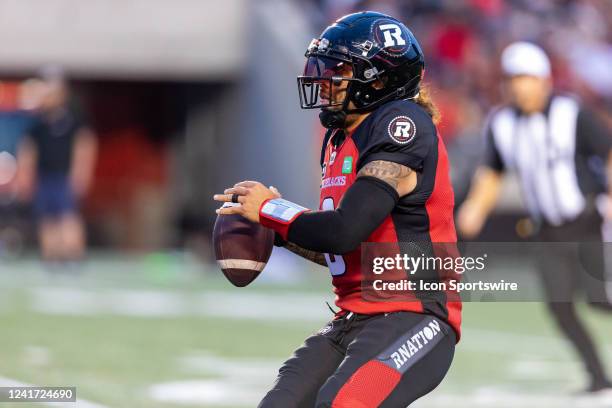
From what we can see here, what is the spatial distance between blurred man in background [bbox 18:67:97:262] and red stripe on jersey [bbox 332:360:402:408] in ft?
34.9

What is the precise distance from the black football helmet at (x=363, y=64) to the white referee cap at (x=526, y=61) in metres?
3.14

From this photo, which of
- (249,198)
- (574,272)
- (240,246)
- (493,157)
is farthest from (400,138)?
(493,157)

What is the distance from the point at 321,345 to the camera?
4188 mm

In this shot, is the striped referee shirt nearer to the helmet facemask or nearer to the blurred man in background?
the helmet facemask

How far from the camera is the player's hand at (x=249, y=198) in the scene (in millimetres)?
4066

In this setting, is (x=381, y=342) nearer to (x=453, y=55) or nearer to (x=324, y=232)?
(x=324, y=232)

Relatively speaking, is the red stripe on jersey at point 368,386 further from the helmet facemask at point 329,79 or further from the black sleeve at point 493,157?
the black sleeve at point 493,157

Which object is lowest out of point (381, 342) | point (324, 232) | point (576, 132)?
point (381, 342)

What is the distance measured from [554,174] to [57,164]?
7935mm

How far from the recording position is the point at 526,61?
7320mm

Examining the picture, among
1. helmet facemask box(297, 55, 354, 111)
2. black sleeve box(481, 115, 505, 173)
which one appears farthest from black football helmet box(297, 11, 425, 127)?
black sleeve box(481, 115, 505, 173)

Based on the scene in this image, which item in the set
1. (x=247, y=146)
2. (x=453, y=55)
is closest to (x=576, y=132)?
(x=453, y=55)

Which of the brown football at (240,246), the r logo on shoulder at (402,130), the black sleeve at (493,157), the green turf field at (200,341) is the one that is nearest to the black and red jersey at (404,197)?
the r logo on shoulder at (402,130)

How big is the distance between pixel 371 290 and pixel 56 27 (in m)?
13.6
